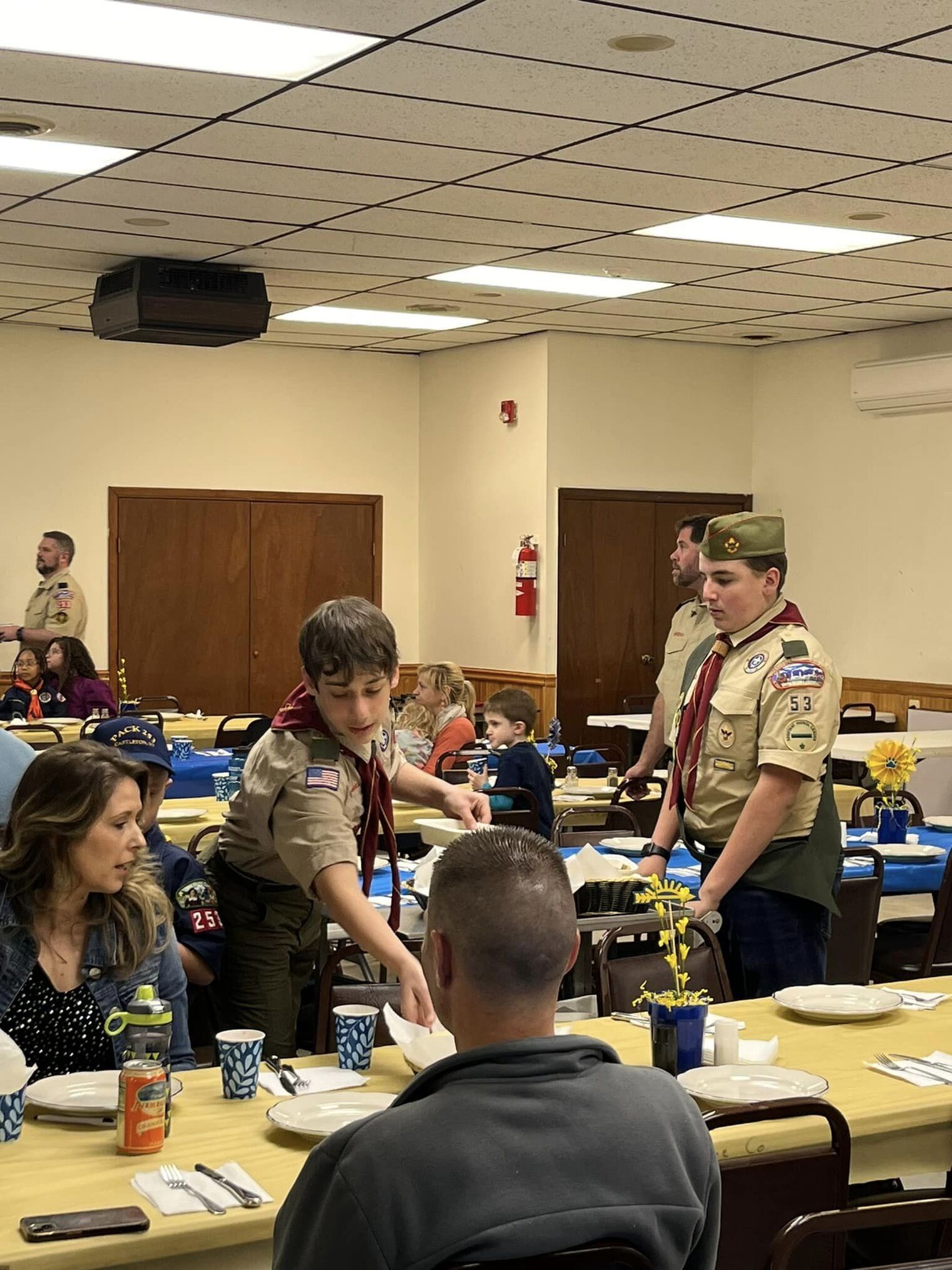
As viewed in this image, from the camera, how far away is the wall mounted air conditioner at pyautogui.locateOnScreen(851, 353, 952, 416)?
412 inches

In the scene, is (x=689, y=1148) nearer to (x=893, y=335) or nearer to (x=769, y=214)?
(x=769, y=214)

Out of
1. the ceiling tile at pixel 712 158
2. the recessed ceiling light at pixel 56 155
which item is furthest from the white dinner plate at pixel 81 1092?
the recessed ceiling light at pixel 56 155

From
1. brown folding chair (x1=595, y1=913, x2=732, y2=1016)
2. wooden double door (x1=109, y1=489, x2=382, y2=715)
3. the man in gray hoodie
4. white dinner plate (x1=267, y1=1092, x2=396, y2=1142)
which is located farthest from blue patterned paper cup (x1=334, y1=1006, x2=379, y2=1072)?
wooden double door (x1=109, y1=489, x2=382, y2=715)

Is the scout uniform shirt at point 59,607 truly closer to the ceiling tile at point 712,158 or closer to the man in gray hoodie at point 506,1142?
the ceiling tile at point 712,158

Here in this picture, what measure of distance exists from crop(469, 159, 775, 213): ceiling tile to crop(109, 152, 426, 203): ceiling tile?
17.7 inches

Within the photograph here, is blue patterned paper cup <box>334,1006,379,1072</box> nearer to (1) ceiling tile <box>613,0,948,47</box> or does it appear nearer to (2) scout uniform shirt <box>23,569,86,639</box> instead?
(1) ceiling tile <box>613,0,948,47</box>

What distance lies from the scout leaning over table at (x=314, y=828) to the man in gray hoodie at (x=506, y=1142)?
1.13 meters

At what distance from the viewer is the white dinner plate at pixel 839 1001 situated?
11.0ft

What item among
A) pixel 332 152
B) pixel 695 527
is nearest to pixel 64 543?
pixel 695 527

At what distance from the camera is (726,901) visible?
414 cm

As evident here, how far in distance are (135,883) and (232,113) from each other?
3.79 meters

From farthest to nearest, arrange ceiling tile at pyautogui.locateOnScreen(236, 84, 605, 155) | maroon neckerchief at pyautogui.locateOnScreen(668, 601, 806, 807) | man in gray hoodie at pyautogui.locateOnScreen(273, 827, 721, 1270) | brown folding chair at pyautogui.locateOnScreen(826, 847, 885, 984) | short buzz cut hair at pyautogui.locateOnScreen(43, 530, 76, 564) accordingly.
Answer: short buzz cut hair at pyautogui.locateOnScreen(43, 530, 76, 564) < ceiling tile at pyautogui.locateOnScreen(236, 84, 605, 155) < brown folding chair at pyautogui.locateOnScreen(826, 847, 885, 984) < maroon neckerchief at pyautogui.locateOnScreen(668, 601, 806, 807) < man in gray hoodie at pyautogui.locateOnScreen(273, 827, 721, 1270)

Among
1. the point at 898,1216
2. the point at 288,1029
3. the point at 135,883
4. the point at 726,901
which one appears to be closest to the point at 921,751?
the point at 726,901

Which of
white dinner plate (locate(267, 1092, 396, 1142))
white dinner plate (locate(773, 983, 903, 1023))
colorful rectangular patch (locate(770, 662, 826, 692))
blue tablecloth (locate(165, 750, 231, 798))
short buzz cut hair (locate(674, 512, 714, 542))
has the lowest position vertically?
blue tablecloth (locate(165, 750, 231, 798))
